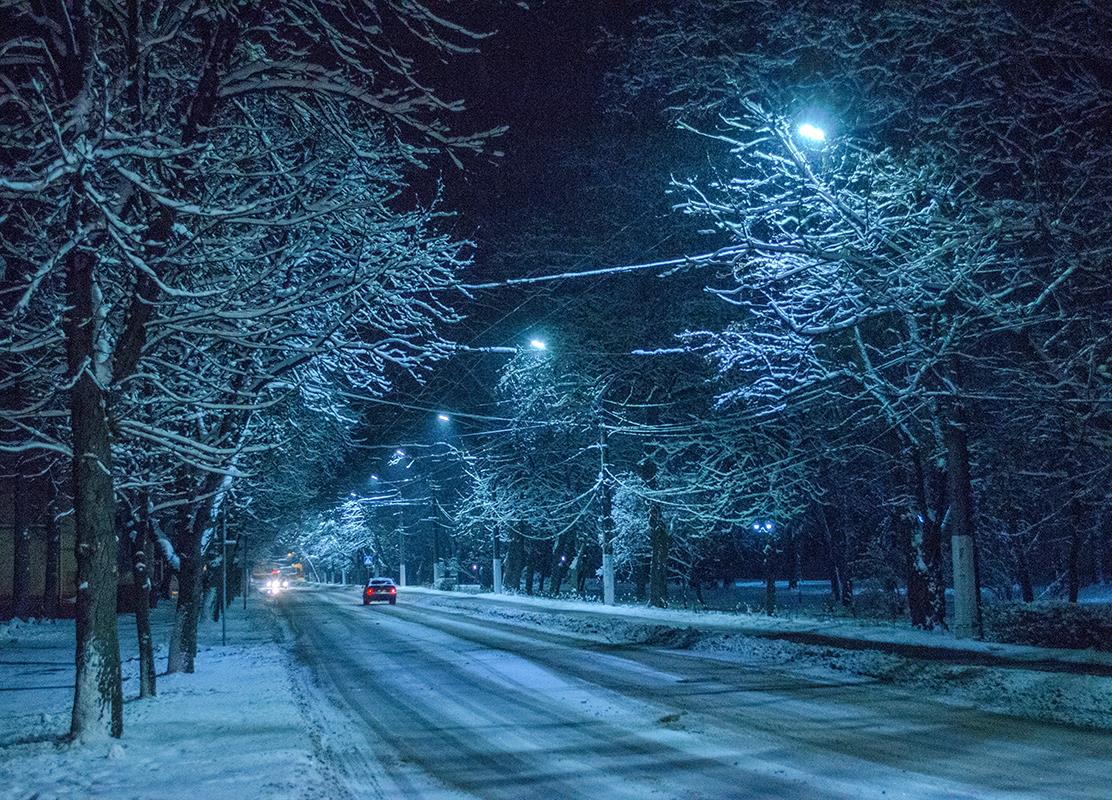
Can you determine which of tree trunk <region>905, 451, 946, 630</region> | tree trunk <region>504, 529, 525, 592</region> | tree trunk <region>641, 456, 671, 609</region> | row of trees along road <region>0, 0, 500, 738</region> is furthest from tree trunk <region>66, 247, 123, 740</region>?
tree trunk <region>504, 529, 525, 592</region>

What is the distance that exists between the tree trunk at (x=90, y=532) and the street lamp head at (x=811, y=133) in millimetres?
9627

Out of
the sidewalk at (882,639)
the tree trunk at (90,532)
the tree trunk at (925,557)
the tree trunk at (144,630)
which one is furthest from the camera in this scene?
the tree trunk at (925,557)

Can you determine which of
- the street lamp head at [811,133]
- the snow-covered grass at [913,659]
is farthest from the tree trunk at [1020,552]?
the street lamp head at [811,133]

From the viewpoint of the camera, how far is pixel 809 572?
4018 inches

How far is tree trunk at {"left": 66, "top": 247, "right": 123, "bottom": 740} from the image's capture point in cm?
916

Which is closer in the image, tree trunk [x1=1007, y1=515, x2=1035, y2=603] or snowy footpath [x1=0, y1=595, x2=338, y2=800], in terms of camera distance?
snowy footpath [x1=0, y1=595, x2=338, y2=800]

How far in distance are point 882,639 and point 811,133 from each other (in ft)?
32.4

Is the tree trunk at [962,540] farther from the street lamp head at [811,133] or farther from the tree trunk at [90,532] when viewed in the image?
the tree trunk at [90,532]

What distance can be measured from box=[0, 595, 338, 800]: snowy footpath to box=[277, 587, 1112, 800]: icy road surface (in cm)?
56

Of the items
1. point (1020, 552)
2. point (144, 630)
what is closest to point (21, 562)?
point (144, 630)

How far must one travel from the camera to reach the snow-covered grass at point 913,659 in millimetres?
11586

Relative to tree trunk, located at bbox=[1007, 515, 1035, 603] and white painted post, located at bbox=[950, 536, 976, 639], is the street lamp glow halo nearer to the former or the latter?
white painted post, located at bbox=[950, 536, 976, 639]

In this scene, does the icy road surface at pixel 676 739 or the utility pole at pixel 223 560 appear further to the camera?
the utility pole at pixel 223 560

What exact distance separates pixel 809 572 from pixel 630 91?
92.8m
